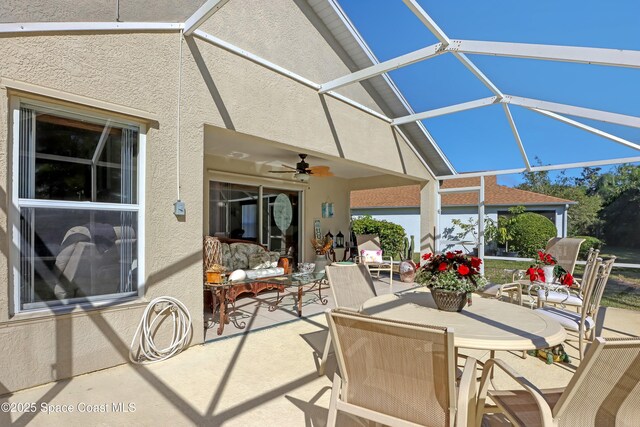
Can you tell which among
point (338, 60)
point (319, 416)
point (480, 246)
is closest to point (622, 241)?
point (480, 246)

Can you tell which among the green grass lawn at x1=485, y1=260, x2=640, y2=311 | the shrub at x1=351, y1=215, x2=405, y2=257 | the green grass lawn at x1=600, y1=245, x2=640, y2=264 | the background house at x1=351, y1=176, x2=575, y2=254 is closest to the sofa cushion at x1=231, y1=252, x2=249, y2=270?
the green grass lawn at x1=485, y1=260, x2=640, y2=311

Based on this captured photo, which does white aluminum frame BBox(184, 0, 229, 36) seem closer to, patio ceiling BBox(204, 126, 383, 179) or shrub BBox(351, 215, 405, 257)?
patio ceiling BBox(204, 126, 383, 179)

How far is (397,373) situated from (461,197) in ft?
53.9

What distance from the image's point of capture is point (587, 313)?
372 centimetres

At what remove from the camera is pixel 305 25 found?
5.28m

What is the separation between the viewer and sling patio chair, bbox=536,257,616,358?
11.3 feet

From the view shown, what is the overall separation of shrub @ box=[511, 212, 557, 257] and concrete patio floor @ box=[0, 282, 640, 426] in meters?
11.2

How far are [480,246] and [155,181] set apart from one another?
748cm

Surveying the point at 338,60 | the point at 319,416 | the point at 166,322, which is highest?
the point at 338,60

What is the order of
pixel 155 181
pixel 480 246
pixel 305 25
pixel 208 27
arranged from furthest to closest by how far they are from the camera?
1. pixel 480 246
2. pixel 305 25
3. pixel 208 27
4. pixel 155 181

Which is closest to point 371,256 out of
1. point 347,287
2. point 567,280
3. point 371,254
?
point 371,254

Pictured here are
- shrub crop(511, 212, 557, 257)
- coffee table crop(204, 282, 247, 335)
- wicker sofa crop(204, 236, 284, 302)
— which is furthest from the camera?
shrub crop(511, 212, 557, 257)

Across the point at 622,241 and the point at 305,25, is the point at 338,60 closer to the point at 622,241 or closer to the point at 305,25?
the point at 305,25

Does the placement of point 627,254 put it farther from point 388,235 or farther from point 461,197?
point 388,235
